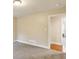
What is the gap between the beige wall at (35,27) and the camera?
6.68 metres

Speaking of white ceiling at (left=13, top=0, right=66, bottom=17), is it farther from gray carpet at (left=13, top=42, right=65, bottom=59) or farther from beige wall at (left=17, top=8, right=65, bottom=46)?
gray carpet at (left=13, top=42, right=65, bottom=59)

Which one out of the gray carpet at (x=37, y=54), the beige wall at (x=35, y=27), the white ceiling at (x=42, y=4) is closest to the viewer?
the gray carpet at (x=37, y=54)

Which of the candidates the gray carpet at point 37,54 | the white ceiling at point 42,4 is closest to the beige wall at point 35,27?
the white ceiling at point 42,4

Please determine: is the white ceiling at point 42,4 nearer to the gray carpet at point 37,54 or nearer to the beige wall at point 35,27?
the beige wall at point 35,27

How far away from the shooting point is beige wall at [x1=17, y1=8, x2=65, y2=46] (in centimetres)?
668

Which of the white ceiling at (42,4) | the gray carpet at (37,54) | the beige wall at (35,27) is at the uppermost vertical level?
the white ceiling at (42,4)

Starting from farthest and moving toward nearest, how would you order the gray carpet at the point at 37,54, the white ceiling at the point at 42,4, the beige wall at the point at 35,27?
the beige wall at the point at 35,27 → the white ceiling at the point at 42,4 → the gray carpet at the point at 37,54

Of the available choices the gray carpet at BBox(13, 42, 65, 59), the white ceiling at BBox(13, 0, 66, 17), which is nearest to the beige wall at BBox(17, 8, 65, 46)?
the white ceiling at BBox(13, 0, 66, 17)

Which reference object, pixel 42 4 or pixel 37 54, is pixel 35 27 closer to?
pixel 42 4
